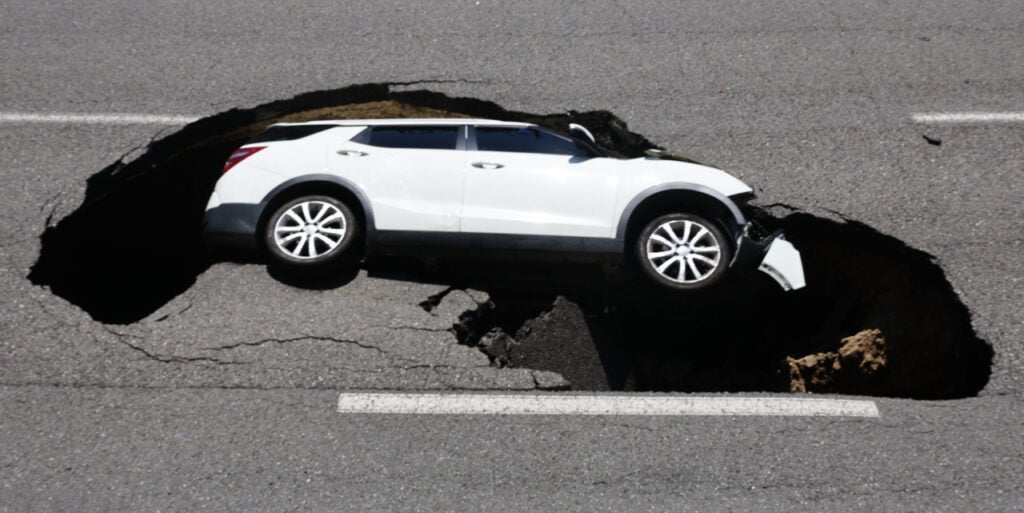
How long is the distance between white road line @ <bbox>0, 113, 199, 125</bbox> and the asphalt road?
10cm

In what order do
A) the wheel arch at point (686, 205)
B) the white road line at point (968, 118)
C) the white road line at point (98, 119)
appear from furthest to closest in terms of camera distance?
the white road line at point (968, 118)
the white road line at point (98, 119)
the wheel arch at point (686, 205)

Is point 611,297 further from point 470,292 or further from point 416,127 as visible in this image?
point 416,127

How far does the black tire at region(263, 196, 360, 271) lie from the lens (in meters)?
8.48

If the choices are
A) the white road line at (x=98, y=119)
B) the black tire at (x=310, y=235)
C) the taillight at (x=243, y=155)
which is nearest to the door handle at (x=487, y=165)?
the black tire at (x=310, y=235)

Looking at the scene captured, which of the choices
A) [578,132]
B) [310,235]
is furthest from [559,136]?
[310,235]

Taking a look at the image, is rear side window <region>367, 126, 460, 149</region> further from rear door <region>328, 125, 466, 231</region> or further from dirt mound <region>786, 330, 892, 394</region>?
dirt mound <region>786, 330, 892, 394</region>

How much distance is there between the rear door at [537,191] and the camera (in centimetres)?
854

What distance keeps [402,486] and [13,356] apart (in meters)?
3.20

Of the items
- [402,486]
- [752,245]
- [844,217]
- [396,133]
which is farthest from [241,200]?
[844,217]

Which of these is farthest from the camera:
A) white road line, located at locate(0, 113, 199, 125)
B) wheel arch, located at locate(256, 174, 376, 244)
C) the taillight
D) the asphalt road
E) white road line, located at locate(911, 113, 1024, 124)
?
white road line, located at locate(911, 113, 1024, 124)

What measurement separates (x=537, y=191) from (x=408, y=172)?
1.04 meters

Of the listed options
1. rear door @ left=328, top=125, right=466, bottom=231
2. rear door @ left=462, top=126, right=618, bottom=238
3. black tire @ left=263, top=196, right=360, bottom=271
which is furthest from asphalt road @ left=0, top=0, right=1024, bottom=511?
rear door @ left=462, top=126, right=618, bottom=238

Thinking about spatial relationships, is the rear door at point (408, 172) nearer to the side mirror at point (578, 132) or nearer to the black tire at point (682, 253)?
the side mirror at point (578, 132)

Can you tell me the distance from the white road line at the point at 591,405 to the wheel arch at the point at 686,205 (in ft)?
4.69
